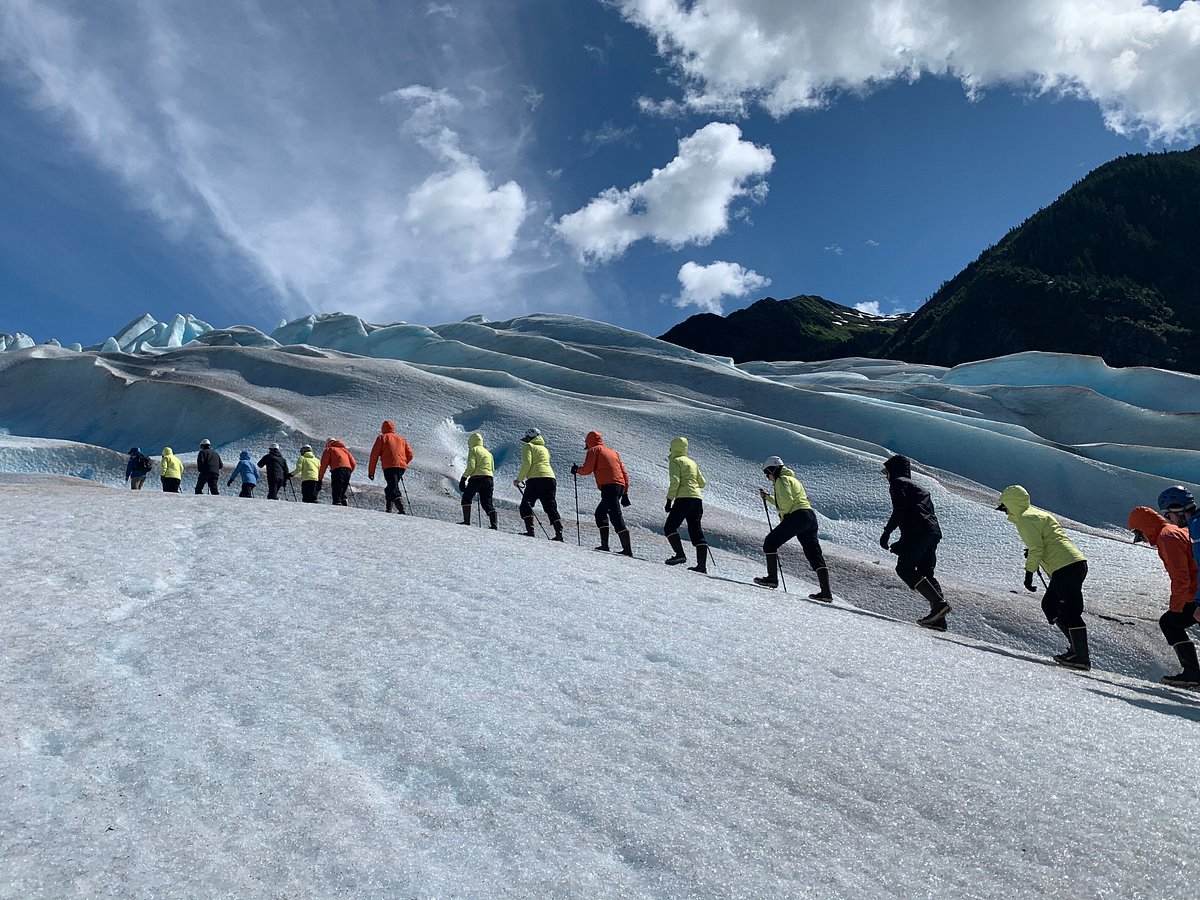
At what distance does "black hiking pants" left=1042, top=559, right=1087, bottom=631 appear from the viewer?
805cm

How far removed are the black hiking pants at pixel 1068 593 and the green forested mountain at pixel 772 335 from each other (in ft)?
396

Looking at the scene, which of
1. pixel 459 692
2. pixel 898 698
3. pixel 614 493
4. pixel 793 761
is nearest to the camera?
pixel 793 761

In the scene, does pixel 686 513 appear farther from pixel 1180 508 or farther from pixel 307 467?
pixel 307 467

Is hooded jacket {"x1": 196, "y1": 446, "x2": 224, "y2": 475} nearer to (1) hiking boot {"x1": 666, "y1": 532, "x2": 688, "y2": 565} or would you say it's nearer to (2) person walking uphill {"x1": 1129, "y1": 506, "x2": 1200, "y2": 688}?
(1) hiking boot {"x1": 666, "y1": 532, "x2": 688, "y2": 565}

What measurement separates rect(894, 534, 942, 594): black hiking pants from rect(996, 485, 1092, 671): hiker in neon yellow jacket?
3.56 ft

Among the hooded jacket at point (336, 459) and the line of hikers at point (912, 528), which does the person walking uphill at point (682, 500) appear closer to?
the line of hikers at point (912, 528)

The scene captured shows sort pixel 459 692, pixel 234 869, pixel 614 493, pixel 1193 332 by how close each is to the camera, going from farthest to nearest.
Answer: pixel 1193 332
pixel 614 493
pixel 459 692
pixel 234 869

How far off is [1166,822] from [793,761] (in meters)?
1.84

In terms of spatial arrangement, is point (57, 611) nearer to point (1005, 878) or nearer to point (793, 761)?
point (793, 761)

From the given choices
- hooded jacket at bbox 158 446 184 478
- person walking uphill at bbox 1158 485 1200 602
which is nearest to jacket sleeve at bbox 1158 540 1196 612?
person walking uphill at bbox 1158 485 1200 602

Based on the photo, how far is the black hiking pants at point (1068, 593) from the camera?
8.05m

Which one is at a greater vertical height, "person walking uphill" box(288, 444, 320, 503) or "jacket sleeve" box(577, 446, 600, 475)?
"jacket sleeve" box(577, 446, 600, 475)

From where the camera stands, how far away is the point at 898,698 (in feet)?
17.5

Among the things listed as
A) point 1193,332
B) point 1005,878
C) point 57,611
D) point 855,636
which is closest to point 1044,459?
point 855,636
